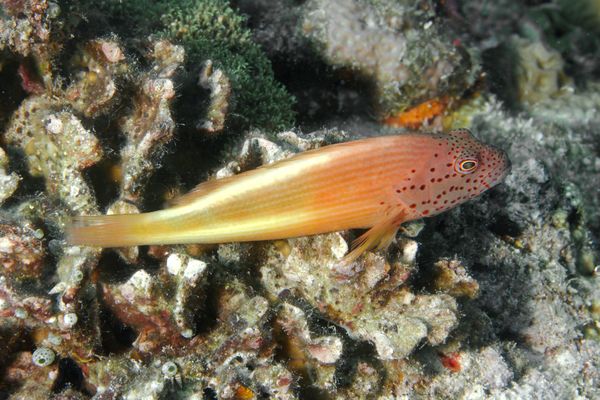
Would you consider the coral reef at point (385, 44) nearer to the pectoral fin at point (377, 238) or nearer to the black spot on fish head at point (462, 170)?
the black spot on fish head at point (462, 170)

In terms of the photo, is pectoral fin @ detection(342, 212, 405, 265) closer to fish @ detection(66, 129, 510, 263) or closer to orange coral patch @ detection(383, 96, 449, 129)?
fish @ detection(66, 129, 510, 263)

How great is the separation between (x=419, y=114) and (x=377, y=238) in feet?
13.5

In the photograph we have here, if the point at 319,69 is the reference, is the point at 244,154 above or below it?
above

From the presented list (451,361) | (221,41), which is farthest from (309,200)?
(221,41)

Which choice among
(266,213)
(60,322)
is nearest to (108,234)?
(60,322)

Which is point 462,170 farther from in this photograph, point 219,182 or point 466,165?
point 219,182

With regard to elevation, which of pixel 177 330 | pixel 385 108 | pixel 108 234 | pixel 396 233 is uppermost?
pixel 108 234

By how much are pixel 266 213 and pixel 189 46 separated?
283cm

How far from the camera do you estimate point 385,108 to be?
6992 mm

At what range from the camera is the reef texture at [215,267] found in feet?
12.0

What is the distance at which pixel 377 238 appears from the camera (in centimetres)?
362

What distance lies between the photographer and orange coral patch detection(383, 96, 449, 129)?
7130 mm

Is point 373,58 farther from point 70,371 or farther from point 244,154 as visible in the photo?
point 70,371

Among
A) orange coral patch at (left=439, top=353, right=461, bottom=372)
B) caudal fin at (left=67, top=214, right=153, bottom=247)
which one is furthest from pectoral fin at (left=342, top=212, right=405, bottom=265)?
caudal fin at (left=67, top=214, right=153, bottom=247)
